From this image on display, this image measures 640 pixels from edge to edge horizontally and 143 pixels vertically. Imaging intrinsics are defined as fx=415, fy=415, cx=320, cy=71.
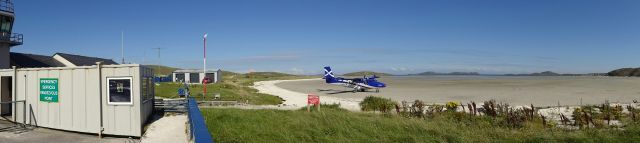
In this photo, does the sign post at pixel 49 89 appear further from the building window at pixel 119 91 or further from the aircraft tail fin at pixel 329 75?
the aircraft tail fin at pixel 329 75

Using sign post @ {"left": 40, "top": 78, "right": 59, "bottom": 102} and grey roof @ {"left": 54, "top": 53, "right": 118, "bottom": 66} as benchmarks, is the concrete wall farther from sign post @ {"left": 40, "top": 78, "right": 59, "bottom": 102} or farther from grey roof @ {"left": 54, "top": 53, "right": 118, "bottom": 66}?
grey roof @ {"left": 54, "top": 53, "right": 118, "bottom": 66}

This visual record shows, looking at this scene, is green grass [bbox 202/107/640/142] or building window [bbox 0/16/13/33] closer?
green grass [bbox 202/107/640/142]

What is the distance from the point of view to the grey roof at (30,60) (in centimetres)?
2748

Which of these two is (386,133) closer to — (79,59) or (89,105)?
(89,105)

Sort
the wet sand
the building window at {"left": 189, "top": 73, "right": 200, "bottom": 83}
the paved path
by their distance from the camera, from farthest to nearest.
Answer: the building window at {"left": 189, "top": 73, "right": 200, "bottom": 83}
the wet sand
the paved path

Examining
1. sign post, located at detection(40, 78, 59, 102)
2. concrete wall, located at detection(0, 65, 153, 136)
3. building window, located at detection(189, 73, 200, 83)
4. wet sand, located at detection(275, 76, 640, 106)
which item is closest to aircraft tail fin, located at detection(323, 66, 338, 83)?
wet sand, located at detection(275, 76, 640, 106)

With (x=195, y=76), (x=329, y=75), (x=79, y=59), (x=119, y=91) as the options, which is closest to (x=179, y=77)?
(x=195, y=76)

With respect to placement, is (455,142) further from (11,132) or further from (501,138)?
(11,132)

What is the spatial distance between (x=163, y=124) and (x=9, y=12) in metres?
18.5

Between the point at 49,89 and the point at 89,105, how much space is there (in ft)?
5.94

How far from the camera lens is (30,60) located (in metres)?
30.2

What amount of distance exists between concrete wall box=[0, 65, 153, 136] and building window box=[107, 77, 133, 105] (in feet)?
0.35

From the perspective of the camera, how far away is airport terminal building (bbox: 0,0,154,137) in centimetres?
1060

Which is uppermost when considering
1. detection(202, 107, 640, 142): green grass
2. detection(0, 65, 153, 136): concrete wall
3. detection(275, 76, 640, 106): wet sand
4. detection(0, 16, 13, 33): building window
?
detection(0, 16, 13, 33): building window
